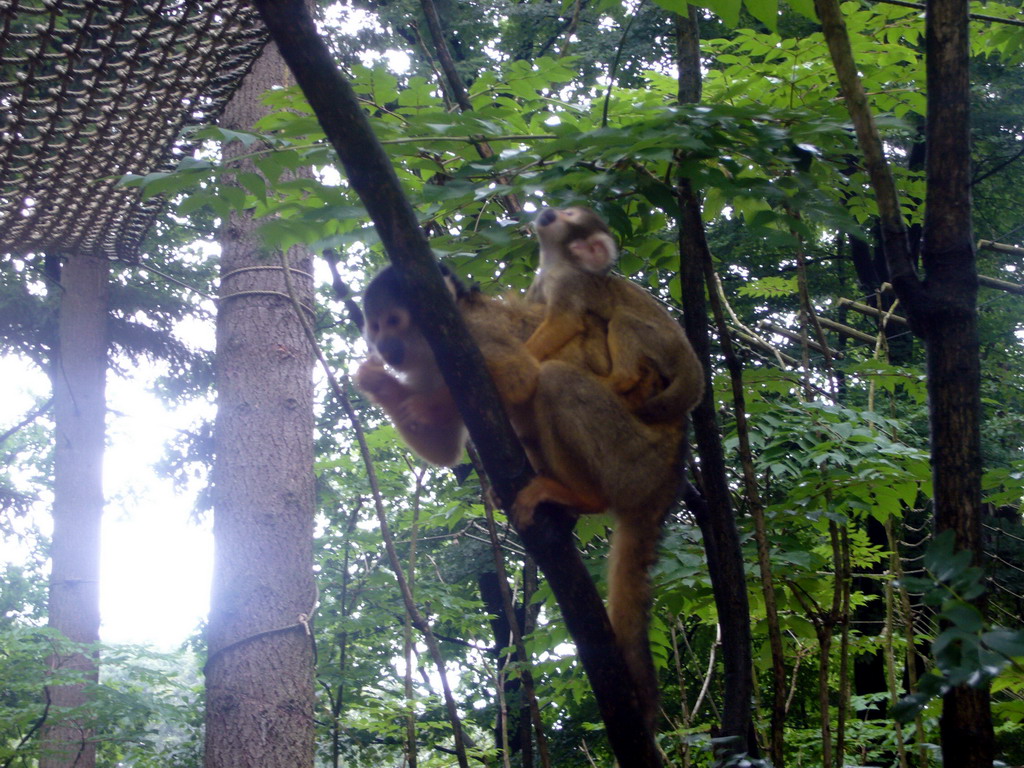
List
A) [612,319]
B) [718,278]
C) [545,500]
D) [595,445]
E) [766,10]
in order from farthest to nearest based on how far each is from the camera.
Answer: [718,278], [612,319], [595,445], [545,500], [766,10]

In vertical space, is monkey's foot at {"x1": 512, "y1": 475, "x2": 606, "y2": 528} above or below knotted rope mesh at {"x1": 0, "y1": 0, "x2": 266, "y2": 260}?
below

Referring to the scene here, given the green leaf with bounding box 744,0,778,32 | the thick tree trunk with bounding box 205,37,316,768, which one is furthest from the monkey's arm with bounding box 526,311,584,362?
the thick tree trunk with bounding box 205,37,316,768

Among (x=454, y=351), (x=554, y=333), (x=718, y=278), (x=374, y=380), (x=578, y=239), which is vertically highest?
(x=718, y=278)

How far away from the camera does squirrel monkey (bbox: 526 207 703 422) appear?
13.9 feet

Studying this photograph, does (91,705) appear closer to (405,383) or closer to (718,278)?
(405,383)

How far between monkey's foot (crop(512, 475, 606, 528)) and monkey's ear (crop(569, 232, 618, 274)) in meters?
1.38

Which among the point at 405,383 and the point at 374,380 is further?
the point at 405,383

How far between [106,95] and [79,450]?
30.6 feet

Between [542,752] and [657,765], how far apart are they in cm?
128

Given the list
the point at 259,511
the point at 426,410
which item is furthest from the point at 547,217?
the point at 259,511

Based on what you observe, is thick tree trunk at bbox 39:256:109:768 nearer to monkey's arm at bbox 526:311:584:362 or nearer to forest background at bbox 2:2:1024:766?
forest background at bbox 2:2:1024:766

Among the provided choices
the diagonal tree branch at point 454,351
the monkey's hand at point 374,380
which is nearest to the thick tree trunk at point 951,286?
the diagonal tree branch at point 454,351

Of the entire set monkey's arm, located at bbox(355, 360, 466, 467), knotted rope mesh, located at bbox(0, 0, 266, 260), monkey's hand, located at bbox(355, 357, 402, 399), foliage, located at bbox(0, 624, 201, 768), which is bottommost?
foliage, located at bbox(0, 624, 201, 768)

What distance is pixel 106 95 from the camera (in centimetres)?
649
